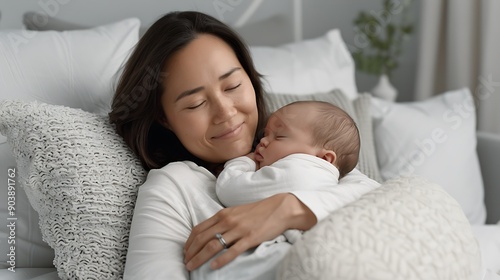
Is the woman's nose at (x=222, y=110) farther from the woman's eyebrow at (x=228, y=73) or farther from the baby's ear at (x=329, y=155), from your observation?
the baby's ear at (x=329, y=155)

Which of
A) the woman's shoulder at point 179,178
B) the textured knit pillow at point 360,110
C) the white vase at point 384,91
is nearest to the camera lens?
the woman's shoulder at point 179,178

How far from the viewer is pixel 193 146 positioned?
1.39m

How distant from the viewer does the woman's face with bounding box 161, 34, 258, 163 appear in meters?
1.35

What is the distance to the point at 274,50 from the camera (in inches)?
81.5

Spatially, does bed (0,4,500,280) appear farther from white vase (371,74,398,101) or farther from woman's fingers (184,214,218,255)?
white vase (371,74,398,101)

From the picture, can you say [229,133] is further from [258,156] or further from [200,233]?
[200,233]

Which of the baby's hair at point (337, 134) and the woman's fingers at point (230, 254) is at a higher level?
the baby's hair at point (337, 134)

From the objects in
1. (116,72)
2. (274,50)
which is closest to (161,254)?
(116,72)

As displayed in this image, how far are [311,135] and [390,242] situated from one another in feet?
1.10

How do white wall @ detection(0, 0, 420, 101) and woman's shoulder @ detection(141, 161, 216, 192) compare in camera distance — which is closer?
woman's shoulder @ detection(141, 161, 216, 192)

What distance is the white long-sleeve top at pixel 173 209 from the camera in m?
1.19

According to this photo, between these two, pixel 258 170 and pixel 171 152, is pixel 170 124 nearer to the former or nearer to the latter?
pixel 171 152

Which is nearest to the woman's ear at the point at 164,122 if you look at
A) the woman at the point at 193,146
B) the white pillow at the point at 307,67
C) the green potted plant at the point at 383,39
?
the woman at the point at 193,146

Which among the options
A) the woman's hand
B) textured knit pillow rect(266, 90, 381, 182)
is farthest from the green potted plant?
the woman's hand
